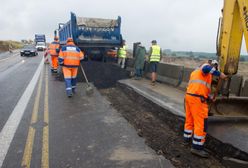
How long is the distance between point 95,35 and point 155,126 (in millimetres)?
8202

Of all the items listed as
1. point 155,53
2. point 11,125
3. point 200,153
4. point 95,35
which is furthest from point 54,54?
point 200,153

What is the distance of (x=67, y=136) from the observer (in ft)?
16.5

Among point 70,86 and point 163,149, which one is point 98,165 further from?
point 70,86

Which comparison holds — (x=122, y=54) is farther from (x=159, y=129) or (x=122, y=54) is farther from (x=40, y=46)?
(x=40, y=46)

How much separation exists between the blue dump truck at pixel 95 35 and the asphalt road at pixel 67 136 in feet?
16.7

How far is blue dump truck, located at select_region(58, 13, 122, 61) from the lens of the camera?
40.7 ft

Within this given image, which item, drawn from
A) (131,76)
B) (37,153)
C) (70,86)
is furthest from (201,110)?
(131,76)

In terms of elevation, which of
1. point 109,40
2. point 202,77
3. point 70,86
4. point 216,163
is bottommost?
point 216,163

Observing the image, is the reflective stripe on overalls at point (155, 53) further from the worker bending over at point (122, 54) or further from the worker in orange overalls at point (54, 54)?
the worker in orange overalls at point (54, 54)

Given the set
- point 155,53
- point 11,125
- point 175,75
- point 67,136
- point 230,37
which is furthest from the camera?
point 155,53

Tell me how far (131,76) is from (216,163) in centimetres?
876

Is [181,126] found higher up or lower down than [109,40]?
lower down

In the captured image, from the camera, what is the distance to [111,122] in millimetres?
5945

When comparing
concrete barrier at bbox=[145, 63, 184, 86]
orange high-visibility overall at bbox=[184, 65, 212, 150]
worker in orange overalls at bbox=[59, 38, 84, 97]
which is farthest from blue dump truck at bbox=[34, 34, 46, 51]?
orange high-visibility overall at bbox=[184, 65, 212, 150]
